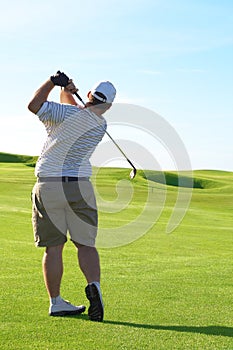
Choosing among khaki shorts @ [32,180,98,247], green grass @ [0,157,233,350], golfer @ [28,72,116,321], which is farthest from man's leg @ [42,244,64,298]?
green grass @ [0,157,233,350]

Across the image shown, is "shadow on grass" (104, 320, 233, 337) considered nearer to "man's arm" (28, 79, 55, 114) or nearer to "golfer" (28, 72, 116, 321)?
"golfer" (28, 72, 116, 321)

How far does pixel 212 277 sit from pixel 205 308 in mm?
1911

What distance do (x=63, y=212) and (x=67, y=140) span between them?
0.69 metres

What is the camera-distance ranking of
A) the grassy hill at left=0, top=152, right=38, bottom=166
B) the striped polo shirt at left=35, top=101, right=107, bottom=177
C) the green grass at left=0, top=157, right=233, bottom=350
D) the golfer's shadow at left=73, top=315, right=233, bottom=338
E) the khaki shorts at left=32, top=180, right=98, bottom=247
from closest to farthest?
Answer: the green grass at left=0, top=157, right=233, bottom=350
the golfer's shadow at left=73, top=315, right=233, bottom=338
the striped polo shirt at left=35, top=101, right=107, bottom=177
the khaki shorts at left=32, top=180, right=98, bottom=247
the grassy hill at left=0, top=152, right=38, bottom=166

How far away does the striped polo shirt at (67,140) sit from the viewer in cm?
601

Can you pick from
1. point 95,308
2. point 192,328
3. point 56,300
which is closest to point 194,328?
point 192,328

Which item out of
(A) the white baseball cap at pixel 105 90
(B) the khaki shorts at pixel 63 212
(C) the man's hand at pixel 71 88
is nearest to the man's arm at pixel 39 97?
(C) the man's hand at pixel 71 88

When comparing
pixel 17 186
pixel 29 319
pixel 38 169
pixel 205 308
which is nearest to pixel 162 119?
pixel 38 169

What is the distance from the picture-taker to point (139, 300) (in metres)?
6.72

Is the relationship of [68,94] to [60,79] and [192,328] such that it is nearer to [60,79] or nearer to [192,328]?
[60,79]

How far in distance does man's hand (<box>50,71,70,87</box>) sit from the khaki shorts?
3.06 ft

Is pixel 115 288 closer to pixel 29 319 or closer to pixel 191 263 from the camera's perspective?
pixel 29 319

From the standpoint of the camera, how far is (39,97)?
5895mm

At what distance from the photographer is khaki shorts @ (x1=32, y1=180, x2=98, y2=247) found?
614 centimetres
